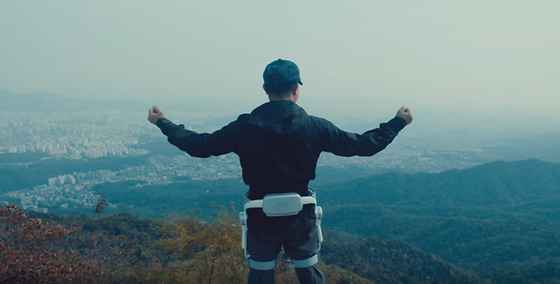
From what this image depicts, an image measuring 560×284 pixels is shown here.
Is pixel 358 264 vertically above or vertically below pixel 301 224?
below

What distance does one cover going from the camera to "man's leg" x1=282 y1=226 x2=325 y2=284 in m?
2.06

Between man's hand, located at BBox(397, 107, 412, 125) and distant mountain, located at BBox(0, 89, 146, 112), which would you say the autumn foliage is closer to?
man's hand, located at BBox(397, 107, 412, 125)

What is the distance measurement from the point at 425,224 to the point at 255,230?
35817mm

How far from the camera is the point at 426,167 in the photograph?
7412 cm

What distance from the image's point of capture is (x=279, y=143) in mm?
1897

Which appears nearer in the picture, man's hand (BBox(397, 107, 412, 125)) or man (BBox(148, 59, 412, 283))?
man (BBox(148, 59, 412, 283))

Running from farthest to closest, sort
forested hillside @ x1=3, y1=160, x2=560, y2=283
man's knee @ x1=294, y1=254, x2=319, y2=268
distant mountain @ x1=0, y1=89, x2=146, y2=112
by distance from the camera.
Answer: distant mountain @ x1=0, y1=89, x2=146, y2=112 < forested hillside @ x1=3, y1=160, x2=560, y2=283 < man's knee @ x1=294, y1=254, x2=319, y2=268

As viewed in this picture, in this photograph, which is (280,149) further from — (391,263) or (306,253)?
(391,263)

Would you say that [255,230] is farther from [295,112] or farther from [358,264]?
[358,264]

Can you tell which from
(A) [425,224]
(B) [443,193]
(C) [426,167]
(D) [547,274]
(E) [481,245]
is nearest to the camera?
(D) [547,274]

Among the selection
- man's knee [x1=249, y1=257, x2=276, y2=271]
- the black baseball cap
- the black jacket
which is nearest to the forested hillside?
man's knee [x1=249, y1=257, x2=276, y2=271]

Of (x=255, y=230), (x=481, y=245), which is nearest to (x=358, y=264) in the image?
(x=481, y=245)

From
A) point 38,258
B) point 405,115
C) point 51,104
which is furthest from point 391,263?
point 51,104

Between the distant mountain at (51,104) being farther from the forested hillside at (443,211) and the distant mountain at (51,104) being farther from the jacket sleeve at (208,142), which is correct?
the jacket sleeve at (208,142)
